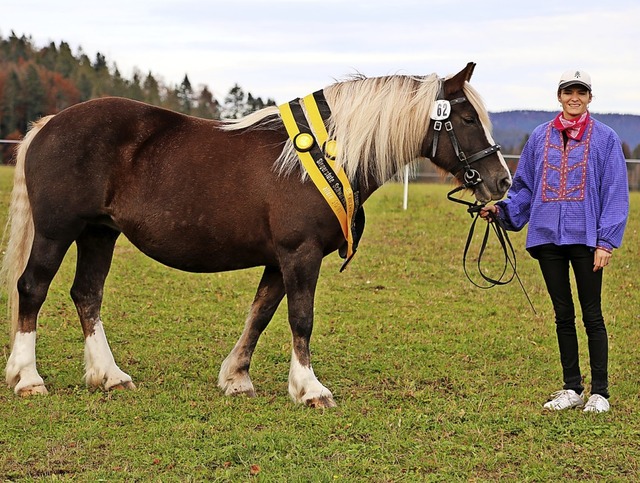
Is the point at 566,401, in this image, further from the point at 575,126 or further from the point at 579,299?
the point at 575,126

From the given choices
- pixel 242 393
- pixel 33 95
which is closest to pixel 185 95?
pixel 33 95

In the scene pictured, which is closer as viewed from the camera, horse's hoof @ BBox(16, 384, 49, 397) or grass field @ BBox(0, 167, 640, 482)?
grass field @ BBox(0, 167, 640, 482)

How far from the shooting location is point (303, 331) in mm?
5078

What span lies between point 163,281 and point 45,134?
4260 mm

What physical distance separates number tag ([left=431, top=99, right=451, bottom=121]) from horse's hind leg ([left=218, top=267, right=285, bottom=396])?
1528 millimetres

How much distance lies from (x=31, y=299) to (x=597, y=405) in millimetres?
3827

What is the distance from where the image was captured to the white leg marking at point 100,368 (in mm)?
5457

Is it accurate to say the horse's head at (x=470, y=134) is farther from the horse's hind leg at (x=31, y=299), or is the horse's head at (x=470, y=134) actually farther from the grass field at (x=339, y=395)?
the horse's hind leg at (x=31, y=299)

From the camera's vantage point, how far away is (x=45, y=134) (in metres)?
5.38

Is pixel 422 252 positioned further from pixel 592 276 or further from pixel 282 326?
pixel 592 276

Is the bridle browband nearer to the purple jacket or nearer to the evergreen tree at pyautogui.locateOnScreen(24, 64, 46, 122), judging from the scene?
the purple jacket

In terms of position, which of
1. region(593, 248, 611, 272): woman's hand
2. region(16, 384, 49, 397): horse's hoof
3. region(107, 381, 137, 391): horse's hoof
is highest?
region(593, 248, 611, 272): woman's hand

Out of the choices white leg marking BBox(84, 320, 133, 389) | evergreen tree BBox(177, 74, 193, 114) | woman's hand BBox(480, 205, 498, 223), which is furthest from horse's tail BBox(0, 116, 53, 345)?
evergreen tree BBox(177, 74, 193, 114)

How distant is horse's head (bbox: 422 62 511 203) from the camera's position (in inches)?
197
